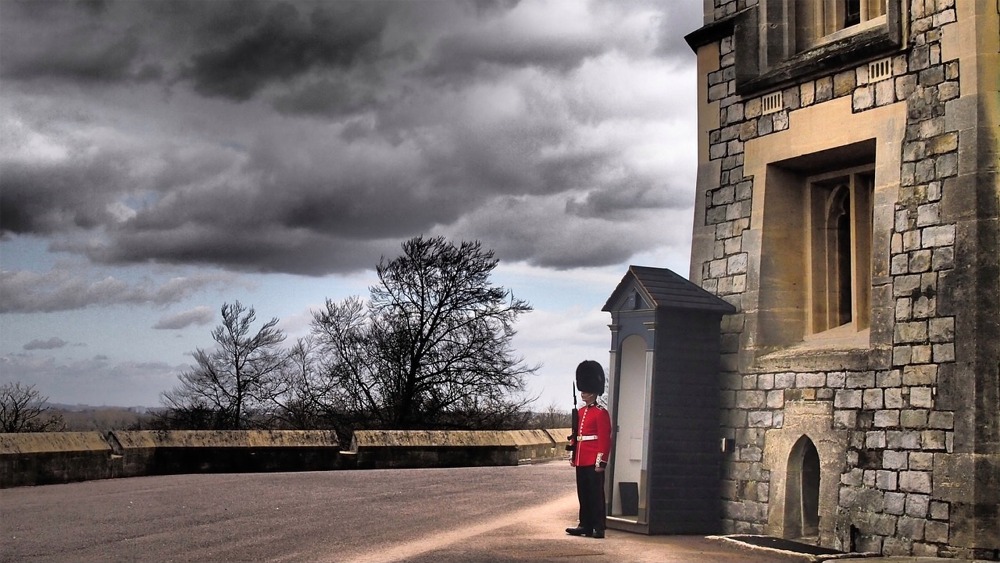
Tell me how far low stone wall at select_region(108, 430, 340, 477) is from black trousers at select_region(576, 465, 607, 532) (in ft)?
25.1

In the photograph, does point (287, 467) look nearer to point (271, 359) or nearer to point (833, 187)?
point (833, 187)

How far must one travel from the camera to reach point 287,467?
1717 centimetres

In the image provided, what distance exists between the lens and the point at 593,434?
1074cm

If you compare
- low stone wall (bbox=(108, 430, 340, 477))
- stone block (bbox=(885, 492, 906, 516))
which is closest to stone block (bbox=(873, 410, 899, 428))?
stone block (bbox=(885, 492, 906, 516))

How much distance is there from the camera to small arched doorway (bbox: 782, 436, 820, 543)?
1108 cm

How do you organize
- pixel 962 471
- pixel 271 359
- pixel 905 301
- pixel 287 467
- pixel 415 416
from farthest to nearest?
pixel 271 359, pixel 415 416, pixel 287 467, pixel 905 301, pixel 962 471

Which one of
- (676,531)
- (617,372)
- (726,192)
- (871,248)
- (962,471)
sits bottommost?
(676,531)

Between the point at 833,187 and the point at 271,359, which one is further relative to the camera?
the point at 271,359

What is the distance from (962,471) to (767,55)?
5.09 metres

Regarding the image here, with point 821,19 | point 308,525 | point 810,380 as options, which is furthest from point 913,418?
point 308,525

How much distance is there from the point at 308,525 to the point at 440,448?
8.32 m

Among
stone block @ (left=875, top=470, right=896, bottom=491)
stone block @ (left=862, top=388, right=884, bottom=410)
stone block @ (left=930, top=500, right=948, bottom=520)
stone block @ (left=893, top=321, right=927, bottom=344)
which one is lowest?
stone block @ (left=930, top=500, right=948, bottom=520)

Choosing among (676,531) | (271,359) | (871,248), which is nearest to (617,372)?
(676,531)

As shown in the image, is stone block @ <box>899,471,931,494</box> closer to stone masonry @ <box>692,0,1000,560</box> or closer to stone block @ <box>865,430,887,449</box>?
stone masonry @ <box>692,0,1000,560</box>
